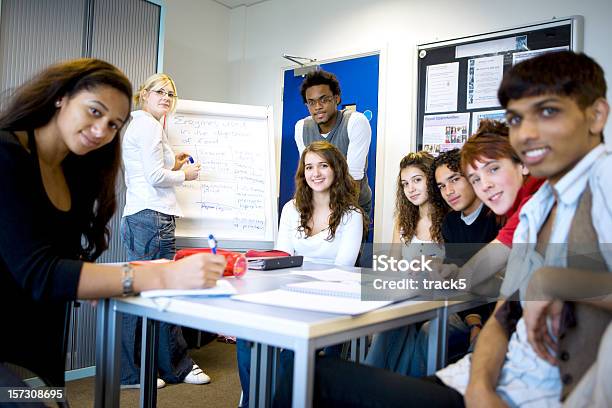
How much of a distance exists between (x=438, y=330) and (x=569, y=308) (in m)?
0.49

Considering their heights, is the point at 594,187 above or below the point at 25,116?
below

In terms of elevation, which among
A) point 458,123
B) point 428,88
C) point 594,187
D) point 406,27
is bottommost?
point 594,187

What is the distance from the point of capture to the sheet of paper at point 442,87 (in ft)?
10.4

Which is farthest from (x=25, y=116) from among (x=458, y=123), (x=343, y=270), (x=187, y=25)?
(x=187, y=25)

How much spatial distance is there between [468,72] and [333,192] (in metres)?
1.27

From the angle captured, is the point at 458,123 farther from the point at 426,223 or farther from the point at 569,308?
the point at 569,308

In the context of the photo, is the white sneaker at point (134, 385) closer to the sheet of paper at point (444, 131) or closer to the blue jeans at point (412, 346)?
the blue jeans at point (412, 346)

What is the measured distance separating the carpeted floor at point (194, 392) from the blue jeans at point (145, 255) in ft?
0.31

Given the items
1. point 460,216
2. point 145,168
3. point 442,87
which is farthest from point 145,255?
point 442,87

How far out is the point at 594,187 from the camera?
2.96 feet

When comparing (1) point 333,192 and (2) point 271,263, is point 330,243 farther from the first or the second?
(2) point 271,263

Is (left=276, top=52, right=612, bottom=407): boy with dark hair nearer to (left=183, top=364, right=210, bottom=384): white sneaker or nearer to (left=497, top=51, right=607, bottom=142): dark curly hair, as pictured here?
(left=497, top=51, right=607, bottom=142): dark curly hair

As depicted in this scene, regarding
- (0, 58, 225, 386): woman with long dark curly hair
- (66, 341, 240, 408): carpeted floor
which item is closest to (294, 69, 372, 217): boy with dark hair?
(66, 341, 240, 408): carpeted floor

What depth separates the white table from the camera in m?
0.94
